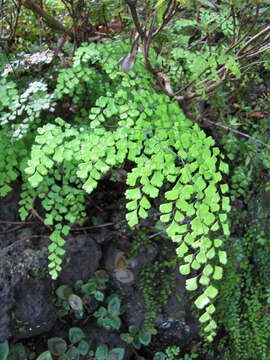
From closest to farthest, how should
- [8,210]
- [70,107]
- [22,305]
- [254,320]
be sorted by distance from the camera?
[70,107] < [22,305] < [8,210] < [254,320]

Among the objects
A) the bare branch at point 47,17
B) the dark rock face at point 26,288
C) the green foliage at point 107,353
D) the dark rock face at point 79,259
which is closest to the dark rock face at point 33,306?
the dark rock face at point 26,288

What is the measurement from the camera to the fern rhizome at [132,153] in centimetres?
102

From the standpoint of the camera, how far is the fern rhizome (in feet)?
3.36

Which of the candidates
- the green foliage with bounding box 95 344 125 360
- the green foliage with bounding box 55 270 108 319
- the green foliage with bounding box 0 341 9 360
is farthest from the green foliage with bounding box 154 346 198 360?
the green foliage with bounding box 0 341 9 360

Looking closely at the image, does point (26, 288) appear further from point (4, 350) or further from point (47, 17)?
point (47, 17)

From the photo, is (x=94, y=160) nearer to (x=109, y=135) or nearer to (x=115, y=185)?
(x=109, y=135)

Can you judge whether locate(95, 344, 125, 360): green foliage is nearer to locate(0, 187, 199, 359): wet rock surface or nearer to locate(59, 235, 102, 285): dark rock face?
locate(0, 187, 199, 359): wet rock surface

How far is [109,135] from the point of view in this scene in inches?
44.7

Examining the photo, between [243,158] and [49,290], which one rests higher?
[243,158]

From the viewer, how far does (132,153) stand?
1122mm

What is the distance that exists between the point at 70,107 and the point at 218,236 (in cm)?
97

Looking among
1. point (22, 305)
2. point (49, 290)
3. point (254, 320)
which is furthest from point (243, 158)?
point (22, 305)

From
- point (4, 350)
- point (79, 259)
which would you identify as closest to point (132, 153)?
point (79, 259)

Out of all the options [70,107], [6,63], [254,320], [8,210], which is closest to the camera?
[6,63]
